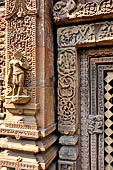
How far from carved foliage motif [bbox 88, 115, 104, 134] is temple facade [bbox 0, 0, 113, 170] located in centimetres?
1

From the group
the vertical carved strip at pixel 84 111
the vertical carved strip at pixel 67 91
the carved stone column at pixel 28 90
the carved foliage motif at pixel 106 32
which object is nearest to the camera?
the carved stone column at pixel 28 90

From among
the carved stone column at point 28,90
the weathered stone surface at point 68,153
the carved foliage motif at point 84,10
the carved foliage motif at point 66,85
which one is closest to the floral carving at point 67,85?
the carved foliage motif at point 66,85

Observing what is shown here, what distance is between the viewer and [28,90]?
1996 mm

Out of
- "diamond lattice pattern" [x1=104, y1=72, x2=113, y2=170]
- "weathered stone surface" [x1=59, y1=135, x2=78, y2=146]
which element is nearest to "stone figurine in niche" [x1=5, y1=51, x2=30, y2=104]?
"weathered stone surface" [x1=59, y1=135, x2=78, y2=146]

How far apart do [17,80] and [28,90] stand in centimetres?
19

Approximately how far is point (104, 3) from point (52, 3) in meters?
0.78

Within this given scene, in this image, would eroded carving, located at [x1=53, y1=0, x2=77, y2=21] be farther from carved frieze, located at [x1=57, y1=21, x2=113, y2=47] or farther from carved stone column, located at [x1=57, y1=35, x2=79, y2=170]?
carved stone column, located at [x1=57, y1=35, x2=79, y2=170]

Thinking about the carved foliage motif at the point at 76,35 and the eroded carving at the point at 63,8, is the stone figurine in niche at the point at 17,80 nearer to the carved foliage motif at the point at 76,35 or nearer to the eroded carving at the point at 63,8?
the carved foliage motif at the point at 76,35

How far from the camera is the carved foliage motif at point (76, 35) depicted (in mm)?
2186

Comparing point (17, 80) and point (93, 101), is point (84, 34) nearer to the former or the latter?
point (93, 101)

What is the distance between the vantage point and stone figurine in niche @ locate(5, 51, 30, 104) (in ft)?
6.41

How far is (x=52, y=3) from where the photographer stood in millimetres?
2336

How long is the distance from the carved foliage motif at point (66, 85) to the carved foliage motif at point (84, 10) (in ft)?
1.55


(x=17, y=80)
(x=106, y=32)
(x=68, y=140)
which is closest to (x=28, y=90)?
(x=17, y=80)
